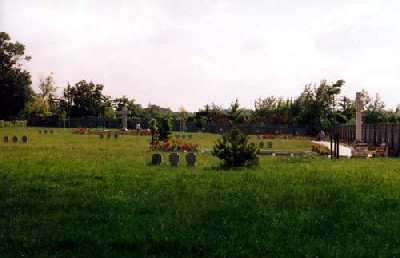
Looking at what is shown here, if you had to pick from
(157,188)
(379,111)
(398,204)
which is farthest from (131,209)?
(379,111)

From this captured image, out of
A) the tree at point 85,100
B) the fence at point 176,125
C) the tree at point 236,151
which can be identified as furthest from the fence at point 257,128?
the tree at point 236,151

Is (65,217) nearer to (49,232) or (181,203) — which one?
(49,232)

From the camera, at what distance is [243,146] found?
22.1 m

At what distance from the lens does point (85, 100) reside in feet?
352

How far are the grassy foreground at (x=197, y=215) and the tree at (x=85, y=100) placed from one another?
9081cm

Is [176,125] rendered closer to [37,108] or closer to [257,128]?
[257,128]

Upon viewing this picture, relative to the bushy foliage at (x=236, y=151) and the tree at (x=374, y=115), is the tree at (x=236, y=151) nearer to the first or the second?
the bushy foliage at (x=236, y=151)

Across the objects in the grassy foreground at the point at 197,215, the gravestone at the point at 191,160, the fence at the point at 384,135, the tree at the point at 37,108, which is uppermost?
the tree at the point at 37,108

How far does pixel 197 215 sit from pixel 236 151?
11.4 meters

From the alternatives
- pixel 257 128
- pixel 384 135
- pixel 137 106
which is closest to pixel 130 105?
pixel 137 106

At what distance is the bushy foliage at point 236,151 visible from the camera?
2209 centimetres

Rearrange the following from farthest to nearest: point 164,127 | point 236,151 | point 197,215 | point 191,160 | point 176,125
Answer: point 176,125 < point 164,127 < point 191,160 < point 236,151 < point 197,215

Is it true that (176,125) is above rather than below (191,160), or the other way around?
above

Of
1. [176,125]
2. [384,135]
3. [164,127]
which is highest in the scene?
[176,125]
